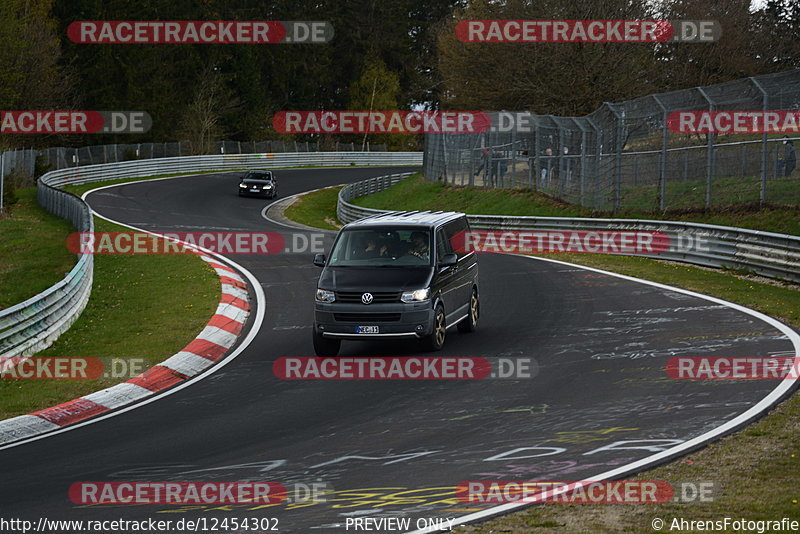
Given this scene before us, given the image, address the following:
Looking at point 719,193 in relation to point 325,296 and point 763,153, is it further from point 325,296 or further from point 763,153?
point 325,296

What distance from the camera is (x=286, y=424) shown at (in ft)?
35.1

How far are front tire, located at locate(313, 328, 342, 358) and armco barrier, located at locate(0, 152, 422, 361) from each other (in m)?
4.38

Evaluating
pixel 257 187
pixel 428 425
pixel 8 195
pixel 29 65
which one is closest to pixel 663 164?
pixel 428 425

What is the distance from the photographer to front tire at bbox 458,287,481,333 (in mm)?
15789

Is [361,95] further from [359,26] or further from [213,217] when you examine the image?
[213,217]

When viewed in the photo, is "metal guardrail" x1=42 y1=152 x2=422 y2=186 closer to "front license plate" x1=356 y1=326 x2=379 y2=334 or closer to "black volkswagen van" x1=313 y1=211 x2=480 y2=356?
"black volkswagen van" x1=313 y1=211 x2=480 y2=356

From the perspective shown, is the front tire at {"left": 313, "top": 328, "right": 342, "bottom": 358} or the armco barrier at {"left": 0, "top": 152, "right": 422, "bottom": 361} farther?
the armco barrier at {"left": 0, "top": 152, "right": 422, "bottom": 361}

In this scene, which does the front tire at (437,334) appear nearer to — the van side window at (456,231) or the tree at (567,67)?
the van side window at (456,231)

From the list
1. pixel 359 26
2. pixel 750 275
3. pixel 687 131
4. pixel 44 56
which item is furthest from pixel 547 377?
pixel 359 26

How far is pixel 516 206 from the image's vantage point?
37094 mm

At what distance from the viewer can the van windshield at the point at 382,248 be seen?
1448cm

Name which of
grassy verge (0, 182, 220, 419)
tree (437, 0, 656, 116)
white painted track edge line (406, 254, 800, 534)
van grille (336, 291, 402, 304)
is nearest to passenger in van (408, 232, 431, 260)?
van grille (336, 291, 402, 304)

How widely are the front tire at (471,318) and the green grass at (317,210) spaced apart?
25.1 m

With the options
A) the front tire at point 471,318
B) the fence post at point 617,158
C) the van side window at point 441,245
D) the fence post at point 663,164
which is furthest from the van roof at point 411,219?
the fence post at point 617,158
